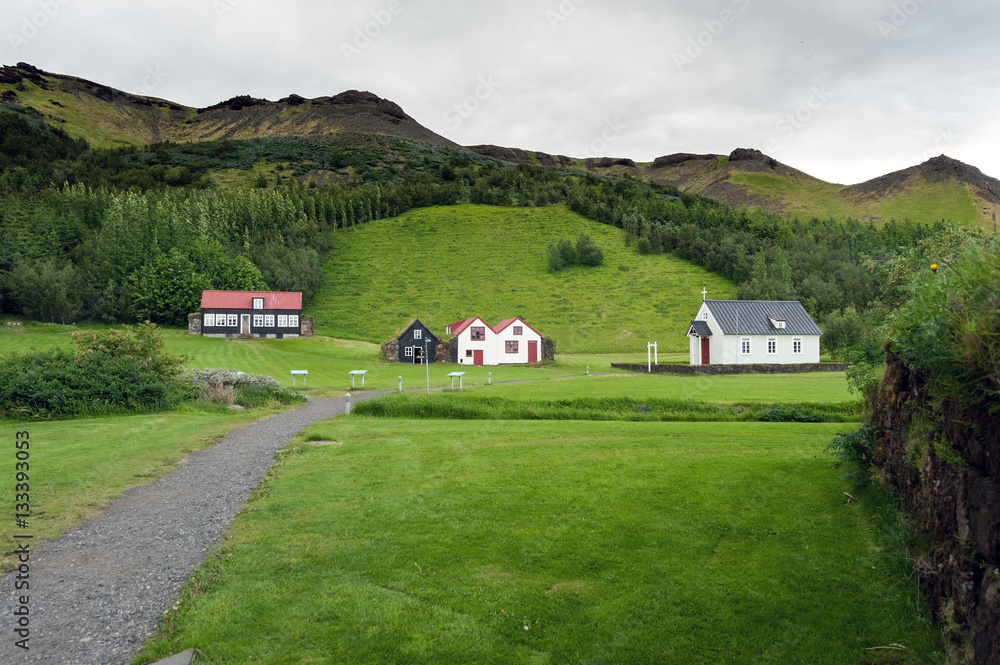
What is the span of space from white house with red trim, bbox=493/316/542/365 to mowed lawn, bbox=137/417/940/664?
53.0 meters

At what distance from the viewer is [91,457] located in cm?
1494

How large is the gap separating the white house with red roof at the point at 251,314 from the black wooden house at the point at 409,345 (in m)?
22.8

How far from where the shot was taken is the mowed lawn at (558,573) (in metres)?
5.87

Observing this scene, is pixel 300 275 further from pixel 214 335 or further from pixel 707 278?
pixel 707 278

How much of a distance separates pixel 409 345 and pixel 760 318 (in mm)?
34647

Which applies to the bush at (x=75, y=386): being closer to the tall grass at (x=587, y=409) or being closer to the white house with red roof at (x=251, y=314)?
the tall grass at (x=587, y=409)

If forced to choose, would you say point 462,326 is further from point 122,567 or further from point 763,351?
point 122,567

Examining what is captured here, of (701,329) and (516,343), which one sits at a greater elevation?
(701,329)

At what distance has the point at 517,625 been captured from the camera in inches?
248

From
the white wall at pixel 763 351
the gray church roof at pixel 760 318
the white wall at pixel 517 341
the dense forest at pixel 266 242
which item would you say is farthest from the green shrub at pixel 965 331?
the white wall at pixel 517 341

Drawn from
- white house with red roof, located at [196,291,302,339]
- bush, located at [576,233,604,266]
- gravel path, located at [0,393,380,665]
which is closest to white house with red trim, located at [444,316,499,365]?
white house with red roof, located at [196,291,302,339]

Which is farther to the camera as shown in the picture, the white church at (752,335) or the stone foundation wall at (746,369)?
the white church at (752,335)

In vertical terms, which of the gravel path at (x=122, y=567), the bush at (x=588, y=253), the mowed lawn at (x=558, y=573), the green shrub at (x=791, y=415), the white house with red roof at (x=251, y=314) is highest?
the bush at (x=588, y=253)

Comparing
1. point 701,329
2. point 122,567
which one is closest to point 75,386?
point 122,567
